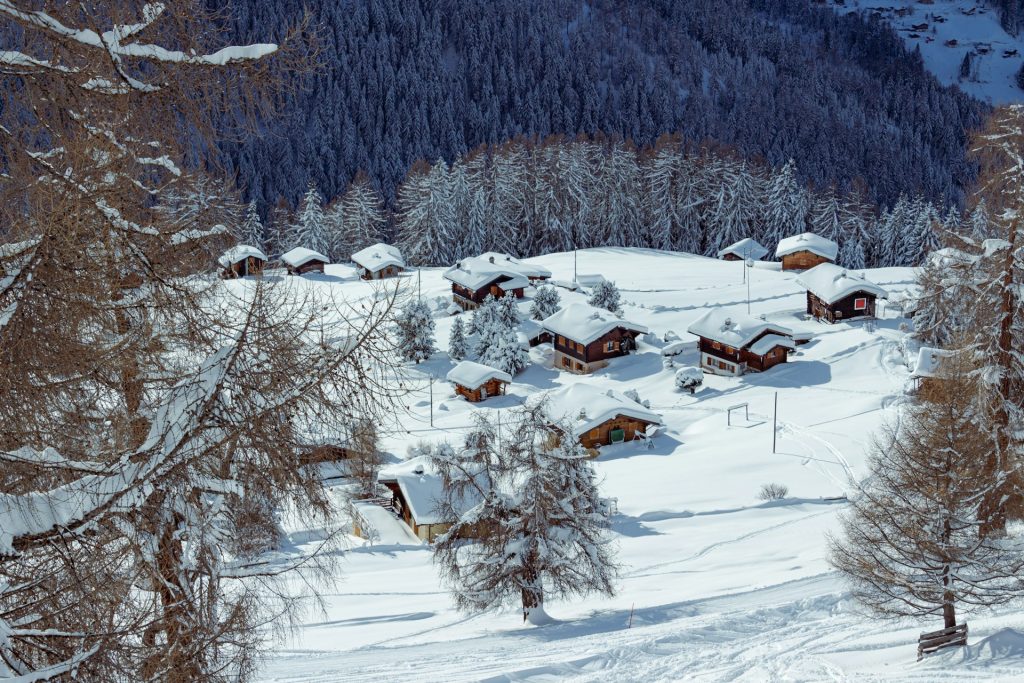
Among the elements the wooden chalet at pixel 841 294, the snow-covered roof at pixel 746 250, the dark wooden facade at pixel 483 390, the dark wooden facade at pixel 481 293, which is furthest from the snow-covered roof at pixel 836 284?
the dark wooden facade at pixel 483 390

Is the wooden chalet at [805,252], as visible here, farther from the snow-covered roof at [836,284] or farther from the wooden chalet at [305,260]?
the wooden chalet at [305,260]

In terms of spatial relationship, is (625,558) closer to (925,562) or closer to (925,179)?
(925,562)

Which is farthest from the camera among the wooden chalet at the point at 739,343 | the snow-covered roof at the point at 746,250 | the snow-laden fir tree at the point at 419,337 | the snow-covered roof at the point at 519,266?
the snow-covered roof at the point at 746,250

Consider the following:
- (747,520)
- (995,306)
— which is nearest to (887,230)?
(747,520)

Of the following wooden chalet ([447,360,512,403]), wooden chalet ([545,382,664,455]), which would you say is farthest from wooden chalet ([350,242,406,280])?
wooden chalet ([545,382,664,455])

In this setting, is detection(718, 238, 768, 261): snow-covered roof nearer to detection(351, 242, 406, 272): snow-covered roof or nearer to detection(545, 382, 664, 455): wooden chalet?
detection(351, 242, 406, 272): snow-covered roof

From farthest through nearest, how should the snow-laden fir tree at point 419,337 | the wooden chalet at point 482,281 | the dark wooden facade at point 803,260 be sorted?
1. the dark wooden facade at point 803,260
2. the wooden chalet at point 482,281
3. the snow-laden fir tree at point 419,337
